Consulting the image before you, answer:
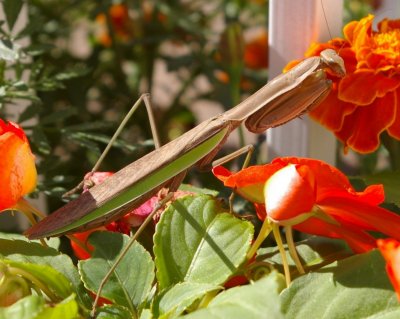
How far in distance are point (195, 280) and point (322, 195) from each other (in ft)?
0.30

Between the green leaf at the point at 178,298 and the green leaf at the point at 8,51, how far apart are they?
0.33m

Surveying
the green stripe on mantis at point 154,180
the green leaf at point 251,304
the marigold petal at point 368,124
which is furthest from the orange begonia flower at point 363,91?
the green leaf at point 251,304

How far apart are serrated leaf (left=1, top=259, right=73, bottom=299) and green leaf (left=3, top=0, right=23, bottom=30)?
35cm

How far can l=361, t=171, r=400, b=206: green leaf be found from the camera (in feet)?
2.02

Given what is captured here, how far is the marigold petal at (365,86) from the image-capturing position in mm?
643

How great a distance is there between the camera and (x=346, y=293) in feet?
1.42

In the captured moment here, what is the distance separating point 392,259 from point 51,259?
22 centimetres

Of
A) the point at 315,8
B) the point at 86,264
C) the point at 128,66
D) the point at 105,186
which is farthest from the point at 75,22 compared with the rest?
the point at 86,264

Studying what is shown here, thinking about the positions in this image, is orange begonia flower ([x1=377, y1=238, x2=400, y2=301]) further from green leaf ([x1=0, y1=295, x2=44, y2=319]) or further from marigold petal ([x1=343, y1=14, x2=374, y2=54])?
marigold petal ([x1=343, y1=14, x2=374, y2=54])

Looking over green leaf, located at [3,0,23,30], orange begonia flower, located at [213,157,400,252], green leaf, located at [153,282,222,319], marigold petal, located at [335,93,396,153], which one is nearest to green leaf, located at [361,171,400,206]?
marigold petal, located at [335,93,396,153]

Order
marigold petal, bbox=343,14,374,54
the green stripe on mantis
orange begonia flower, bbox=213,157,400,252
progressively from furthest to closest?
marigold petal, bbox=343,14,374,54, the green stripe on mantis, orange begonia flower, bbox=213,157,400,252

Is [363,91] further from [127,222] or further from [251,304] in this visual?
[251,304]

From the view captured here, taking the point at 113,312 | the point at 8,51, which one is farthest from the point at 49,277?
the point at 8,51

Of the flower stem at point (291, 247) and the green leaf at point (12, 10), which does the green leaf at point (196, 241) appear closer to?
the flower stem at point (291, 247)
